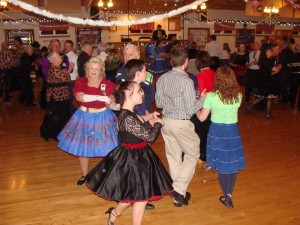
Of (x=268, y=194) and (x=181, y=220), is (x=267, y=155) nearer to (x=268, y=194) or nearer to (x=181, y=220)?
(x=268, y=194)

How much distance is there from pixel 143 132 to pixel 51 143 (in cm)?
335

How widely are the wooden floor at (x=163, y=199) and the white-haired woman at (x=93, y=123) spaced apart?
1.77ft

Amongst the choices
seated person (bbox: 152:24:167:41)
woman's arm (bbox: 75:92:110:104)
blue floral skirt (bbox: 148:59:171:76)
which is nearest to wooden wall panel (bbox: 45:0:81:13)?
seated person (bbox: 152:24:167:41)

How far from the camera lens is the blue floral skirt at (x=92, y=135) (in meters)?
3.65

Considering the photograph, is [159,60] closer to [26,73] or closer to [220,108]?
[26,73]

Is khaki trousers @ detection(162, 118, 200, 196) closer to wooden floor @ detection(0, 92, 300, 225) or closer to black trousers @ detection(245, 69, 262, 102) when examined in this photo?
wooden floor @ detection(0, 92, 300, 225)

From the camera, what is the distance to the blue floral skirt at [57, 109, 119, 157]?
3.65m

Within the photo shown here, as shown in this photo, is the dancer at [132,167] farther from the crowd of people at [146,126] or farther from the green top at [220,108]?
the green top at [220,108]

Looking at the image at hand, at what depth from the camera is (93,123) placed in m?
3.66

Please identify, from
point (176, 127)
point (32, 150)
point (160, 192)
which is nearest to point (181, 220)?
point (160, 192)

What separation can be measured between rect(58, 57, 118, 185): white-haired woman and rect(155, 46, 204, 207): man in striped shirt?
64cm

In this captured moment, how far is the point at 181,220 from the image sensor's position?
3266mm

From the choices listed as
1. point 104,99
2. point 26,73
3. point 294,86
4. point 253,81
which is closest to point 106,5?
point 26,73

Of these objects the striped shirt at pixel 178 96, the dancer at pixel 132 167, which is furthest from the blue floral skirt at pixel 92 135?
the dancer at pixel 132 167
